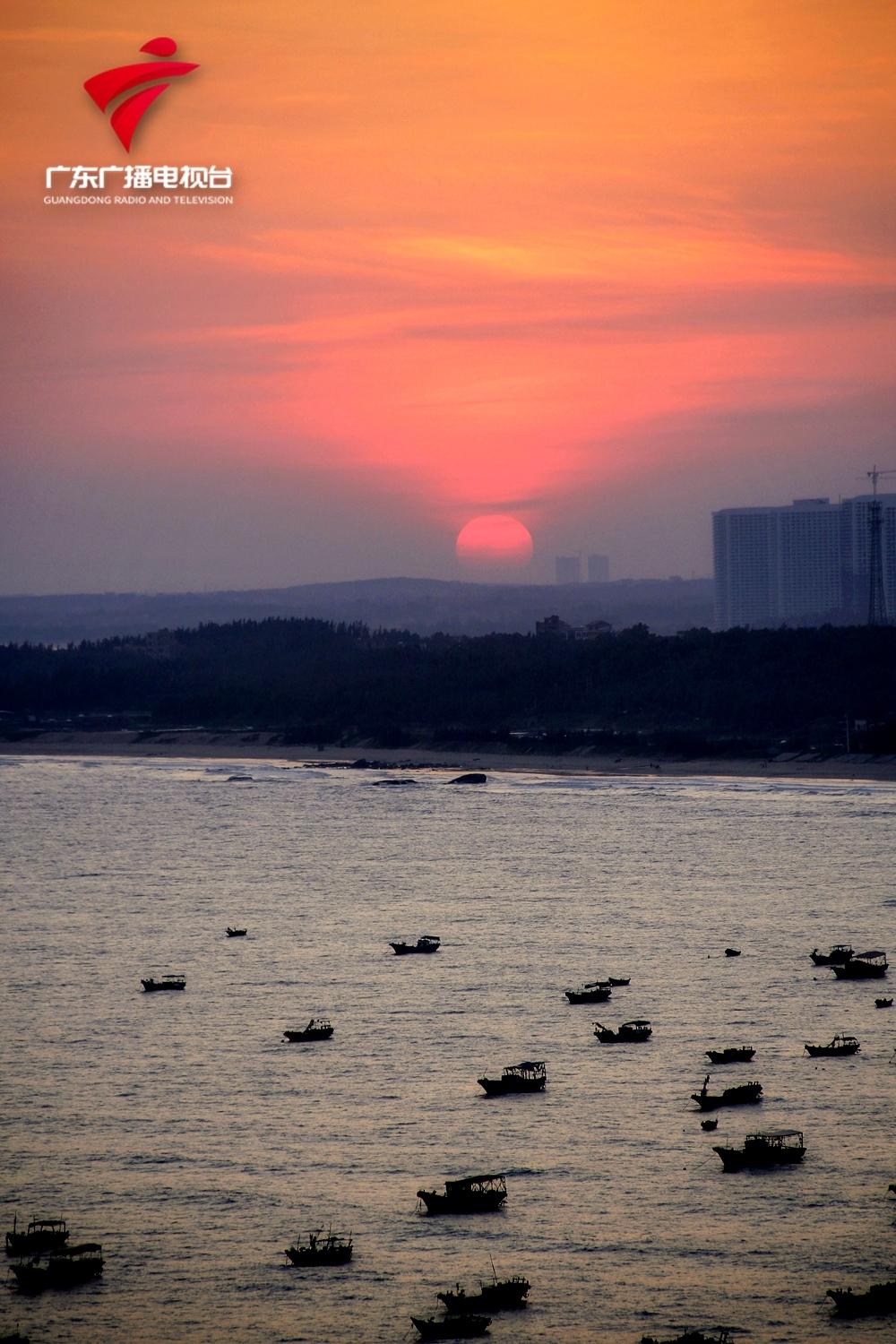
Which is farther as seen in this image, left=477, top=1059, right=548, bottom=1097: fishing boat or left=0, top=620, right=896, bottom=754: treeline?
left=0, top=620, right=896, bottom=754: treeline

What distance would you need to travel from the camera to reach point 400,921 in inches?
2333

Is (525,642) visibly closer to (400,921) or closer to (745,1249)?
(400,921)

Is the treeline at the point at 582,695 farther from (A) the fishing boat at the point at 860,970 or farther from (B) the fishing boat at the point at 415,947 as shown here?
(A) the fishing boat at the point at 860,970

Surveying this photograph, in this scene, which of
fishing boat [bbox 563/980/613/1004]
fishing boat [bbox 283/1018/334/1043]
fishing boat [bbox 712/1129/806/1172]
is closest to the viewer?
fishing boat [bbox 712/1129/806/1172]

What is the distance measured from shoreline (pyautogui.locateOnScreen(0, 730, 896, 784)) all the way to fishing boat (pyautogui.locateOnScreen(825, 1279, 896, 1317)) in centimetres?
8223

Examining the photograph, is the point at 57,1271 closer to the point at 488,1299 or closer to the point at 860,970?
the point at 488,1299

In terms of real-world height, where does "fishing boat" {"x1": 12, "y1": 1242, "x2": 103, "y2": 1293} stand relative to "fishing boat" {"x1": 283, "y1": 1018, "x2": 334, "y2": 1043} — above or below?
below

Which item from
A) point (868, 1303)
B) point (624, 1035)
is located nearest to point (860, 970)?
point (624, 1035)

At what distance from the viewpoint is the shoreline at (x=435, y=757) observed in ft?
365

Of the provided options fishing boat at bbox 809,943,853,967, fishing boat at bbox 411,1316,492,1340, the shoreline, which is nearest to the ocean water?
fishing boat at bbox 411,1316,492,1340

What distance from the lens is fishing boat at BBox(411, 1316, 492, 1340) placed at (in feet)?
80.5

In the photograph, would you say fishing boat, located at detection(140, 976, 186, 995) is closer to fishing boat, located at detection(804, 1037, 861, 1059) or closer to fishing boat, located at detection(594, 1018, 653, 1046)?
fishing boat, located at detection(594, 1018, 653, 1046)

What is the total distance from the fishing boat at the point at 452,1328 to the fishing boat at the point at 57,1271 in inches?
205

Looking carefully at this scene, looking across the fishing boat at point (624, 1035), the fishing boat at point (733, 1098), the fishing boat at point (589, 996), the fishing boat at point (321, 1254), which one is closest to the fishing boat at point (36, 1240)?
the fishing boat at point (321, 1254)
